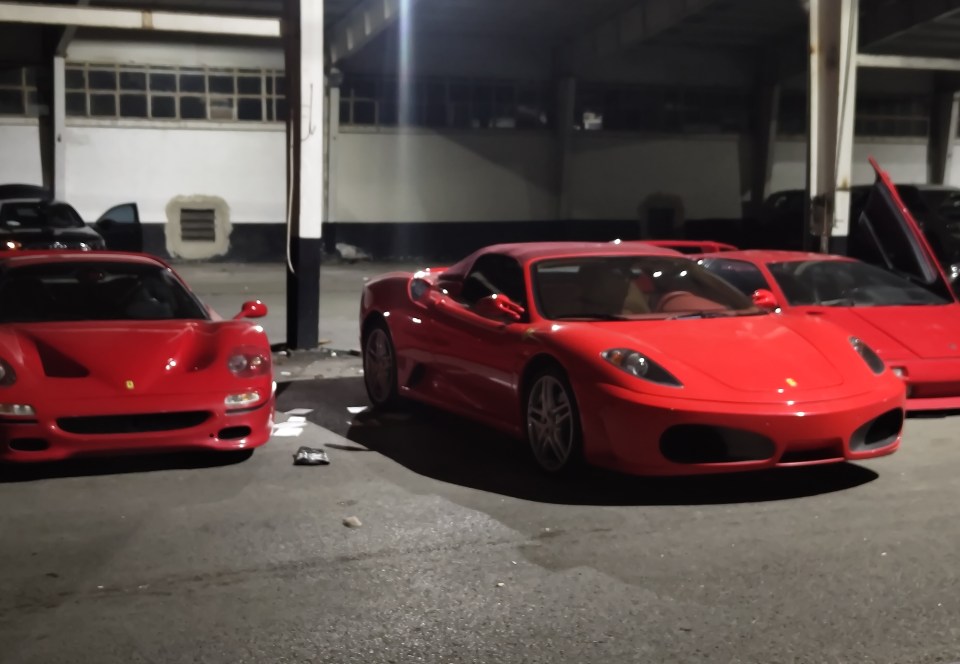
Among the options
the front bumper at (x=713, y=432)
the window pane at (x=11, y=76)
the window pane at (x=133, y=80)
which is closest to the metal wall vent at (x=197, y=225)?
the window pane at (x=133, y=80)

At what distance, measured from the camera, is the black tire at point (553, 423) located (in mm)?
5793

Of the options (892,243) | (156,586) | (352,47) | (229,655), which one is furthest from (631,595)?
(352,47)

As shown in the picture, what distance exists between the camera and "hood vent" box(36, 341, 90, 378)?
5949 mm

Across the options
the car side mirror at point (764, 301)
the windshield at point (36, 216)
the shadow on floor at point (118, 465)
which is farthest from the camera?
the windshield at point (36, 216)

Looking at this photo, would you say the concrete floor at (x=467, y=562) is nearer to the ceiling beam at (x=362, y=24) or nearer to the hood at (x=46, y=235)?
the hood at (x=46, y=235)

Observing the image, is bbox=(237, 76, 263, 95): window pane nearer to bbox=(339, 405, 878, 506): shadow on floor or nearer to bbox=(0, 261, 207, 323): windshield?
bbox=(0, 261, 207, 323): windshield

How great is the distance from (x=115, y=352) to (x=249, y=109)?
19888 millimetres

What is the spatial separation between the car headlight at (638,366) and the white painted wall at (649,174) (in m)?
22.3

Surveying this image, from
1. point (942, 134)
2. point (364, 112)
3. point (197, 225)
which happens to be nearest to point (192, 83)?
point (197, 225)

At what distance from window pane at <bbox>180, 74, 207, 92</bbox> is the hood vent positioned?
19.8 meters

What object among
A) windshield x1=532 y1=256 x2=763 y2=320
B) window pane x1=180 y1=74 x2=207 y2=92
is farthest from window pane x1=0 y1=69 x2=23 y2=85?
windshield x1=532 y1=256 x2=763 y2=320

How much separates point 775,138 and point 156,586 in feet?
87.2

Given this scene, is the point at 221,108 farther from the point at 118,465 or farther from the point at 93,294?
the point at 118,465

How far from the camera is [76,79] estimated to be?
945 inches
